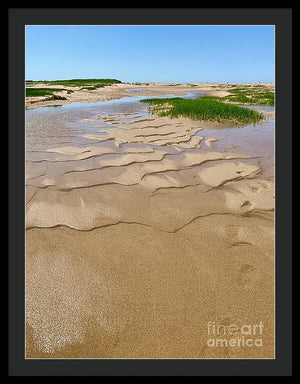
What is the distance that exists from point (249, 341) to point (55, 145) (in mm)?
8097

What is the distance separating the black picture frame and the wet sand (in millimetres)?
417

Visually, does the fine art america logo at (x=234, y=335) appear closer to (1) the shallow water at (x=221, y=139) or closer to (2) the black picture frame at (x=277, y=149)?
(2) the black picture frame at (x=277, y=149)

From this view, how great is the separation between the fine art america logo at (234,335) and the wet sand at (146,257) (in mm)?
36

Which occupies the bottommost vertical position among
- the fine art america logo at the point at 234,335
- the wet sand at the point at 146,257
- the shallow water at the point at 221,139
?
the fine art america logo at the point at 234,335

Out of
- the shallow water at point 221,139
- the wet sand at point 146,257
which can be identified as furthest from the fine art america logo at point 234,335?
the shallow water at point 221,139

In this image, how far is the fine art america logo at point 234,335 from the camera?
2076mm

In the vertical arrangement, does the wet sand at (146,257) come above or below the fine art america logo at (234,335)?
above

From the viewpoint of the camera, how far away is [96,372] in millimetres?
1580

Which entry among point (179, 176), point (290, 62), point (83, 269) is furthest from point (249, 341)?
point (179, 176)

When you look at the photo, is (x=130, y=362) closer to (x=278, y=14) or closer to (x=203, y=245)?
(x=203, y=245)

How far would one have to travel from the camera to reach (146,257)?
3.04 meters

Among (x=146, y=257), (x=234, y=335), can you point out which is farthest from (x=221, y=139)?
(x=234, y=335)

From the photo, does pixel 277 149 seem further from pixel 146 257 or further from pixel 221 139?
pixel 221 139

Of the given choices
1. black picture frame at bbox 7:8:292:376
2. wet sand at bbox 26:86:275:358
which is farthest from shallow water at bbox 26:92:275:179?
black picture frame at bbox 7:8:292:376
